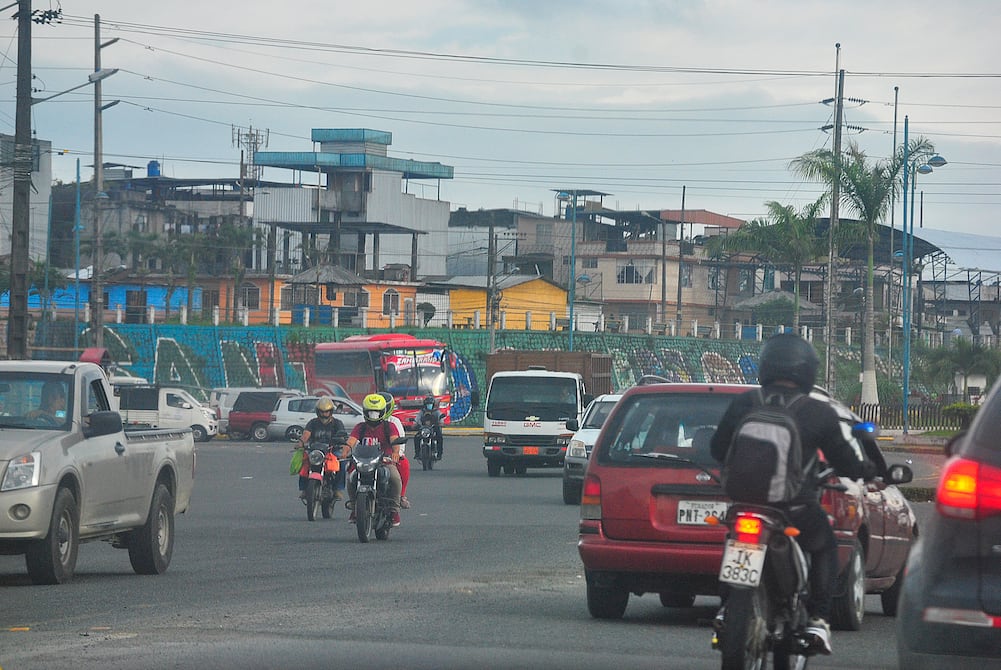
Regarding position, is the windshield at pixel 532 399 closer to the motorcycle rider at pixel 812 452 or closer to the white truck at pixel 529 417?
the white truck at pixel 529 417

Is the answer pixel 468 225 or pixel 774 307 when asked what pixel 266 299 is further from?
pixel 774 307

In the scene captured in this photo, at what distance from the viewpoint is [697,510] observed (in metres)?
9.36

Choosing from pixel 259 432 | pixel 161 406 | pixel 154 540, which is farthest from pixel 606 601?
pixel 259 432

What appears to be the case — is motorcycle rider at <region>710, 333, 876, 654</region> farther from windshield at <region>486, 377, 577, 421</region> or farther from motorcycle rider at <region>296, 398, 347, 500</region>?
windshield at <region>486, 377, 577, 421</region>

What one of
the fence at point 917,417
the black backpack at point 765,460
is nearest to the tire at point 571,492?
the black backpack at point 765,460

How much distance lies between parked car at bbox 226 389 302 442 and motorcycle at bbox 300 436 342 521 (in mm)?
27903

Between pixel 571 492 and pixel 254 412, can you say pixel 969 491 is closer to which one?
pixel 571 492

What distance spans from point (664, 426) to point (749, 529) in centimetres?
375

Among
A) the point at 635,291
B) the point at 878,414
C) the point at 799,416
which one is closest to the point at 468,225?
the point at 635,291

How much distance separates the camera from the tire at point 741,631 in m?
6.03

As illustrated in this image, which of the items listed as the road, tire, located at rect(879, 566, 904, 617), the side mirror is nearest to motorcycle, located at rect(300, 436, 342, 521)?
the road

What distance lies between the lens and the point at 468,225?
4193 inches

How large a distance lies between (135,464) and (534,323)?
7627cm

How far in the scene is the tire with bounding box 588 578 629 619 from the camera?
9.77 m
